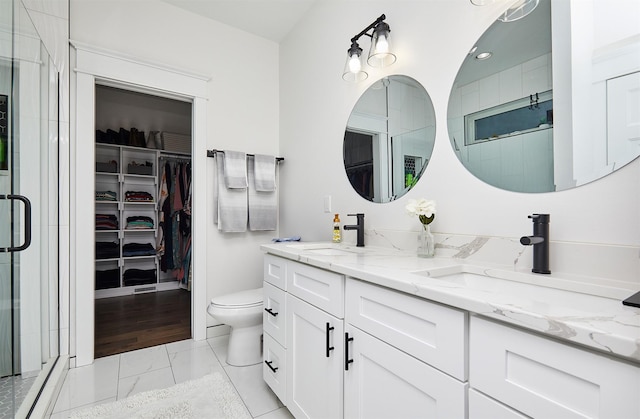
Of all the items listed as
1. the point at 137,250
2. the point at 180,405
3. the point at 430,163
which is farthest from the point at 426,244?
the point at 137,250

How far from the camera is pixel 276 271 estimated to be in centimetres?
162

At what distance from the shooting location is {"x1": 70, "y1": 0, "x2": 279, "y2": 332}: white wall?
87.5 inches

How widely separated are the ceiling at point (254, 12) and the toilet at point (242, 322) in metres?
2.26

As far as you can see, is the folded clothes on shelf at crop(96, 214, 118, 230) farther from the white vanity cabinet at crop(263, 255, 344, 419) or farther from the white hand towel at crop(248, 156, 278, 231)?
the white vanity cabinet at crop(263, 255, 344, 419)

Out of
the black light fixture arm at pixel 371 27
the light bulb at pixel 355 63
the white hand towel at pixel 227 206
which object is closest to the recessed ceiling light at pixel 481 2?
the black light fixture arm at pixel 371 27

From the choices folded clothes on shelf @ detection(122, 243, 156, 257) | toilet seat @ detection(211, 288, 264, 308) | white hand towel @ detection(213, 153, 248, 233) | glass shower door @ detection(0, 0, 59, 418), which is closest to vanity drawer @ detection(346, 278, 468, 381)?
toilet seat @ detection(211, 288, 264, 308)

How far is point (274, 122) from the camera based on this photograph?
2.88 metres

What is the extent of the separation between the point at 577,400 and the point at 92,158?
2708 mm

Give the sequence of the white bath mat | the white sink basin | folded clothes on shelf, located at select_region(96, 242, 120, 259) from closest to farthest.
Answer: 1. the white sink basin
2. the white bath mat
3. folded clothes on shelf, located at select_region(96, 242, 120, 259)

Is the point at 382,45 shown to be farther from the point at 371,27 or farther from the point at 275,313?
the point at 275,313

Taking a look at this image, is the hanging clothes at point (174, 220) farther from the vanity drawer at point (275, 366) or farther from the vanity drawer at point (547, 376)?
the vanity drawer at point (547, 376)

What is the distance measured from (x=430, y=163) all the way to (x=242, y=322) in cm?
155

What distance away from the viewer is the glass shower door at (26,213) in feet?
4.67

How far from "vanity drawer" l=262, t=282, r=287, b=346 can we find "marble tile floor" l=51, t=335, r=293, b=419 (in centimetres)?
38
